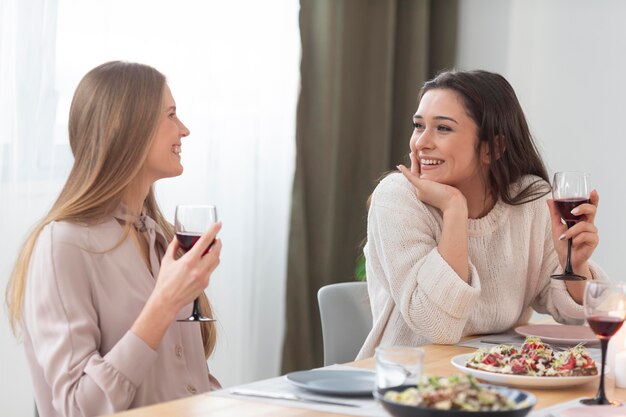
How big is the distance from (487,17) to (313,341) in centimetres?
174

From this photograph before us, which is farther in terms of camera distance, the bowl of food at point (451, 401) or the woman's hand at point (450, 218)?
the woman's hand at point (450, 218)

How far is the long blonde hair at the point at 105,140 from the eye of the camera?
1.99 meters

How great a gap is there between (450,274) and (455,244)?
95 millimetres

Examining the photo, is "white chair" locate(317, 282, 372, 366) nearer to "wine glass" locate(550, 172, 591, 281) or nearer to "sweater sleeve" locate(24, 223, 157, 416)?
"wine glass" locate(550, 172, 591, 281)

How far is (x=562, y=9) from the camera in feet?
14.2

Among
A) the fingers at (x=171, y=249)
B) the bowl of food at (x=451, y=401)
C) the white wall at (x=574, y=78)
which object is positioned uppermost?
the white wall at (x=574, y=78)

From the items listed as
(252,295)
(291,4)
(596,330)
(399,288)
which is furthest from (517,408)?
(291,4)

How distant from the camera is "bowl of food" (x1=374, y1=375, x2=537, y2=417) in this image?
4.41 ft

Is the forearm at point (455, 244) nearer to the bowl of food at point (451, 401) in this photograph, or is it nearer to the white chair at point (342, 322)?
the white chair at point (342, 322)

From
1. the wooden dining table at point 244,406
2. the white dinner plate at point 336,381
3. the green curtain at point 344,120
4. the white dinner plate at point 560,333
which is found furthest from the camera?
the green curtain at point 344,120

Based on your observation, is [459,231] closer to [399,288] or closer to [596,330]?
[399,288]

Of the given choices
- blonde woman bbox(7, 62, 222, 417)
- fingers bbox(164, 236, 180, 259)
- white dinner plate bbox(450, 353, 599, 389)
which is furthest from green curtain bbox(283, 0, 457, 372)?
white dinner plate bbox(450, 353, 599, 389)

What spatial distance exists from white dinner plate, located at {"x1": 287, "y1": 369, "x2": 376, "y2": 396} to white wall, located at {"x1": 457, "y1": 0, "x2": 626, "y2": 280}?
2.66 metres

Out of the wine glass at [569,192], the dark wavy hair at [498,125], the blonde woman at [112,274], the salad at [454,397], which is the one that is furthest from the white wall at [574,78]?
the salad at [454,397]
